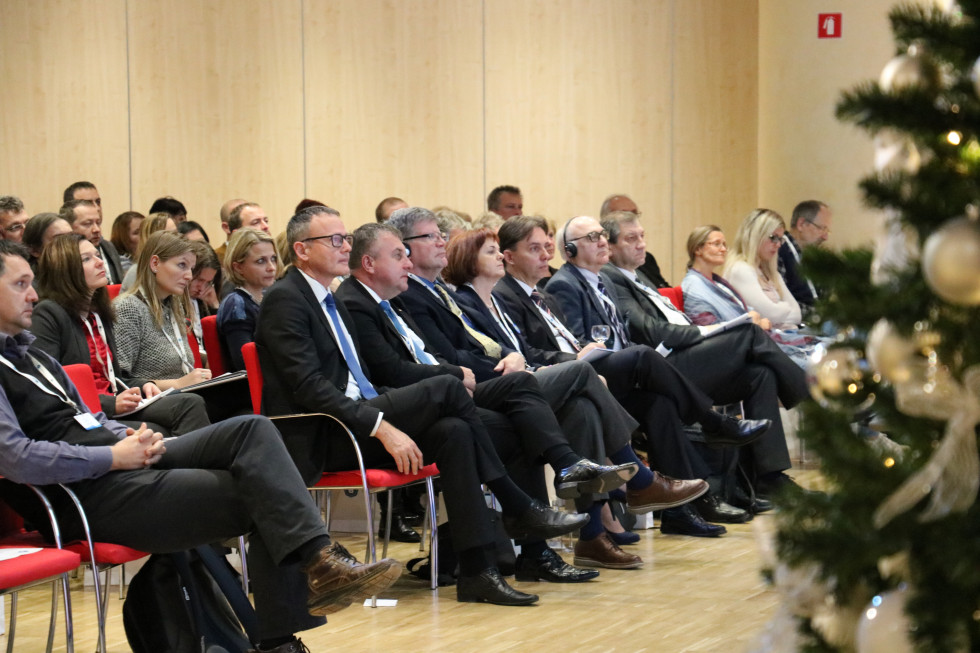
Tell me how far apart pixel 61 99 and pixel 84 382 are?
5146mm

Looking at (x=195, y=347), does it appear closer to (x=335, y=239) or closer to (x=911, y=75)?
(x=335, y=239)

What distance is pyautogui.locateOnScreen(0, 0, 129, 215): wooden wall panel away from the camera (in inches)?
324

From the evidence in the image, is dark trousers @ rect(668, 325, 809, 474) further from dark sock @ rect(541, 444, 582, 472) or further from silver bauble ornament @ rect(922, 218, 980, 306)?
silver bauble ornament @ rect(922, 218, 980, 306)

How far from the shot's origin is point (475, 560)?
13.6 feet

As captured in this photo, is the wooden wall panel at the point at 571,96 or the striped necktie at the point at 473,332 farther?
the wooden wall panel at the point at 571,96

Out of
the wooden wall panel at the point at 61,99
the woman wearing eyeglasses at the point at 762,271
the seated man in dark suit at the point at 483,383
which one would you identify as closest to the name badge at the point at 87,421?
the seated man in dark suit at the point at 483,383

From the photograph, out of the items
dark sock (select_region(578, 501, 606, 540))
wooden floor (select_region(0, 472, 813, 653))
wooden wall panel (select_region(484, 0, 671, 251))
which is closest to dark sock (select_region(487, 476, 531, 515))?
wooden floor (select_region(0, 472, 813, 653))

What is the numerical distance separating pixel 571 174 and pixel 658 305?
10.1 feet

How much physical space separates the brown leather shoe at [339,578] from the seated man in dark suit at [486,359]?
169 cm

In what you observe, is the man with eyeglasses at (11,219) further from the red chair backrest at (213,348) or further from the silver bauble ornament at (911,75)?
the silver bauble ornament at (911,75)

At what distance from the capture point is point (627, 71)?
9102 mm

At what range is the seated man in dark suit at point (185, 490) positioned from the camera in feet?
10.3

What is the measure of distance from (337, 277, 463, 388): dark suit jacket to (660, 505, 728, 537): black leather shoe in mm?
1319

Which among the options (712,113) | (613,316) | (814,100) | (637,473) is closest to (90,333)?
(637,473)
